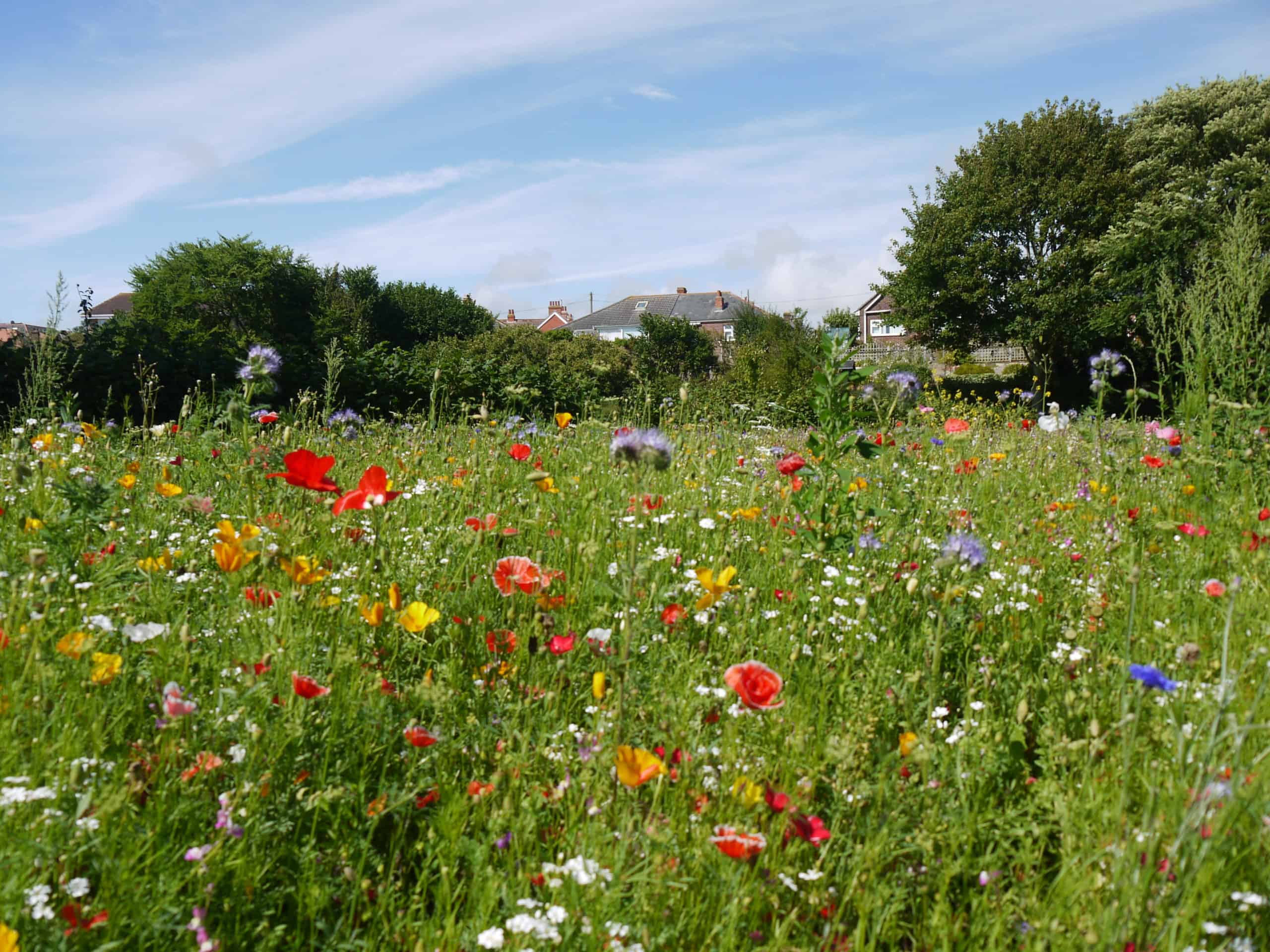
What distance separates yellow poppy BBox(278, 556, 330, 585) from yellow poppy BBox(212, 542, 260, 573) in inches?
2.9

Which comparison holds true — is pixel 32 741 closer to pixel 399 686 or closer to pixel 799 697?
pixel 399 686

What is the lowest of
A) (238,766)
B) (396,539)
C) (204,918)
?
(204,918)

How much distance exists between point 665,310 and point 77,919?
231ft

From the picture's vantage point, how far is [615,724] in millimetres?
1451

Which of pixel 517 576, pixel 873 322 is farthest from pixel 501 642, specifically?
pixel 873 322

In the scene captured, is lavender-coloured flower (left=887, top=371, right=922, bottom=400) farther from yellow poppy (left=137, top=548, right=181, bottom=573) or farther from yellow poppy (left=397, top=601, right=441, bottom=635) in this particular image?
yellow poppy (left=137, top=548, right=181, bottom=573)

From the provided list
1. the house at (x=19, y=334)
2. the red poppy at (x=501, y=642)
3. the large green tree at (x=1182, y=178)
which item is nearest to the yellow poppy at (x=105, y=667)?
the red poppy at (x=501, y=642)

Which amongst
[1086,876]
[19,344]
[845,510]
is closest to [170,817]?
[1086,876]

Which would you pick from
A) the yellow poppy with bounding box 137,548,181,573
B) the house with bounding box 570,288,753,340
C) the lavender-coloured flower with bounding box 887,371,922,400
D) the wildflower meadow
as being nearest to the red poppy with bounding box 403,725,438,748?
the wildflower meadow

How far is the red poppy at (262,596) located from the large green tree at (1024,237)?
87.6 ft

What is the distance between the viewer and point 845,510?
2.71 metres

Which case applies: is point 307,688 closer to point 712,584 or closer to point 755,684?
point 755,684

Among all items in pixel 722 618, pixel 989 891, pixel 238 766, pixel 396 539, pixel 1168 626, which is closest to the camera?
pixel 989 891

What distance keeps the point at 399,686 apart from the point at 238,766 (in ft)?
1.37
